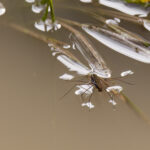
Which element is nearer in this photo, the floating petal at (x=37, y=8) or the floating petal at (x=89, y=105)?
the floating petal at (x=89, y=105)

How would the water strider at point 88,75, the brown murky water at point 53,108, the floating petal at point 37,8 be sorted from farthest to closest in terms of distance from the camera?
the floating petal at point 37,8 → the water strider at point 88,75 → the brown murky water at point 53,108

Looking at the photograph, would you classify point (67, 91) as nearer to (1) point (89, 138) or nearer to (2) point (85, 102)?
(2) point (85, 102)

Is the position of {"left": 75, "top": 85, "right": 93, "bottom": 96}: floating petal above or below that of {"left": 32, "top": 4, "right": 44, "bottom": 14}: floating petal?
below

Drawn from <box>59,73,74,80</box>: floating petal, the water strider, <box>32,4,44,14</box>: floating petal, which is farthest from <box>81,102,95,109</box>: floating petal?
<box>32,4,44,14</box>: floating petal

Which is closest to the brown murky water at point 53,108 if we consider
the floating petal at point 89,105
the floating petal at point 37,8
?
the floating petal at point 89,105

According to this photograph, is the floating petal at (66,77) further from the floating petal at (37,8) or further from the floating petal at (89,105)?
the floating petal at (37,8)

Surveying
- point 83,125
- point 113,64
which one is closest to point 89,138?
point 83,125

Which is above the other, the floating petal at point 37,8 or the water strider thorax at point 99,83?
the floating petal at point 37,8

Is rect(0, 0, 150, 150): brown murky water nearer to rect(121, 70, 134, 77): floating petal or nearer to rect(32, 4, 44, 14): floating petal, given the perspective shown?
rect(121, 70, 134, 77): floating petal
